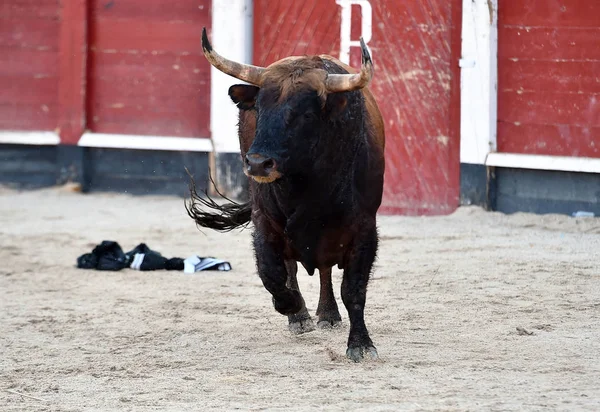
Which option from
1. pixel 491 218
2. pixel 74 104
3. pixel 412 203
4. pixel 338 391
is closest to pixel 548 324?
pixel 338 391

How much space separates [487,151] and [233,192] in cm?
249

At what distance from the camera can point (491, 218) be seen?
933 centimetres

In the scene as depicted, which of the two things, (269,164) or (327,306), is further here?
(327,306)

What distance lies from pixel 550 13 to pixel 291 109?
467 cm

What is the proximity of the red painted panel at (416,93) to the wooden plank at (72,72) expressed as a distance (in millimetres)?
2563

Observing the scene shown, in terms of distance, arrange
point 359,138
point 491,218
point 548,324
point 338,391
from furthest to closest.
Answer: point 491,218 < point 548,324 < point 359,138 < point 338,391

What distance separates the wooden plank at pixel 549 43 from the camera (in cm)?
892

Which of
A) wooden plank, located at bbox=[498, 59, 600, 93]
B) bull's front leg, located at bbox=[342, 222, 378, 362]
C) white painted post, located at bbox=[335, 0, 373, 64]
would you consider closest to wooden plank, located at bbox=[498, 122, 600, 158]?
wooden plank, located at bbox=[498, 59, 600, 93]

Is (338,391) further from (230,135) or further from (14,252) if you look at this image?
(230,135)

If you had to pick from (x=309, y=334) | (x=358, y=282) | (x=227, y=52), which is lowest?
(x=309, y=334)

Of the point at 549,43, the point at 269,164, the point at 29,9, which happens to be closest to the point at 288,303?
the point at 269,164

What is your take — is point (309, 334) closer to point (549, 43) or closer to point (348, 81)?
point (348, 81)

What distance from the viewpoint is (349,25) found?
10.0 metres

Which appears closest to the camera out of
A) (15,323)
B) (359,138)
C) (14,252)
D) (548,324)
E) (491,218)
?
(359,138)
